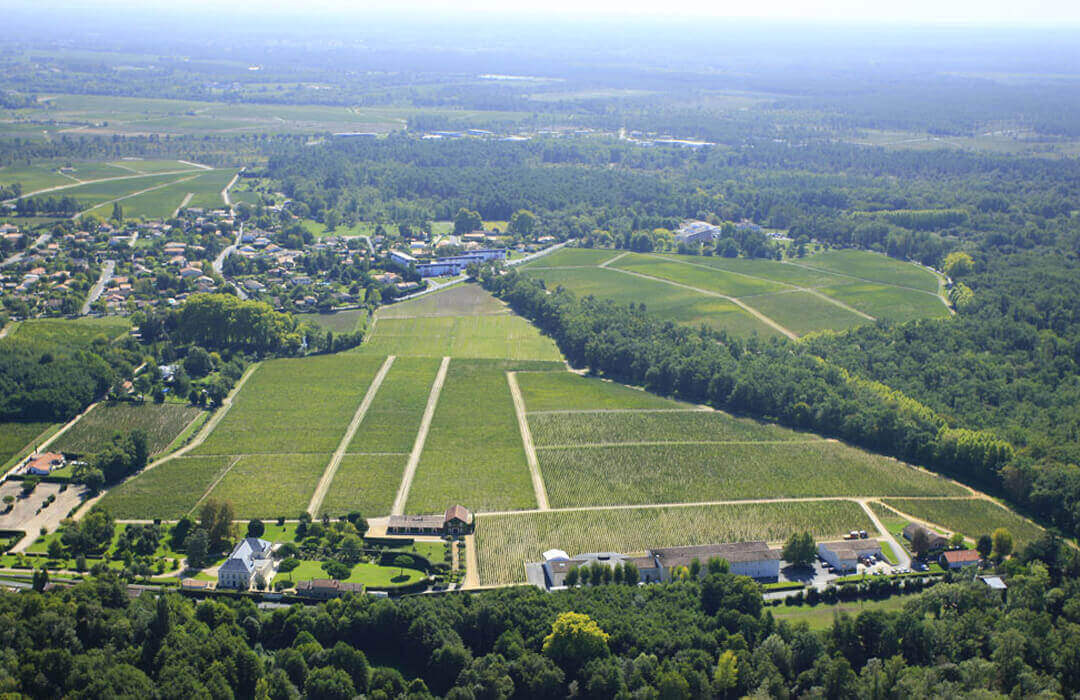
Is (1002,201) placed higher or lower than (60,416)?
higher

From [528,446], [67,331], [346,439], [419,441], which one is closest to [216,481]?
[346,439]

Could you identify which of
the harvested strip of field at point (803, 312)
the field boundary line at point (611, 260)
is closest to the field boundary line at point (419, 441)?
the harvested strip of field at point (803, 312)

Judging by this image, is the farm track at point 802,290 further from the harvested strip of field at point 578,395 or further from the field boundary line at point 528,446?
the field boundary line at point 528,446

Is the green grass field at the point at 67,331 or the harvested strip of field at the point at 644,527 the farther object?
the green grass field at the point at 67,331

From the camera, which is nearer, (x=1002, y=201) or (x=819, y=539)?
(x=819, y=539)

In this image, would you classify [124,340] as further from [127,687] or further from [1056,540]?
[1056,540]

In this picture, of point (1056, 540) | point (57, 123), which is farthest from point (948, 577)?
point (57, 123)

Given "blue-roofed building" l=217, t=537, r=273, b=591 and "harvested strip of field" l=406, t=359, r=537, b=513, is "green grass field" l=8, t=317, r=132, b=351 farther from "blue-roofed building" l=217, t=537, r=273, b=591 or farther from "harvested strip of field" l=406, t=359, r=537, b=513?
"blue-roofed building" l=217, t=537, r=273, b=591
